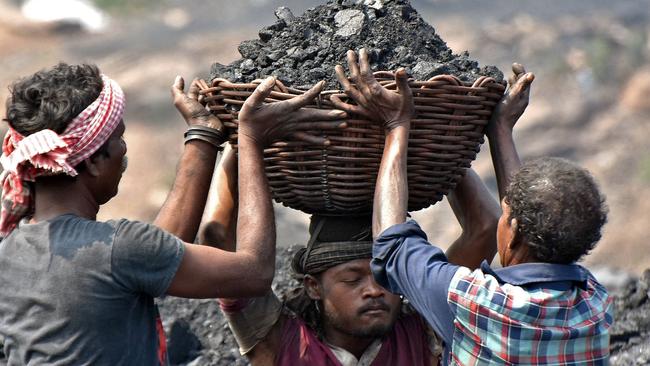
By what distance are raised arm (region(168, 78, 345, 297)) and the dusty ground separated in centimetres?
752

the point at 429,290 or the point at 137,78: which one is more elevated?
the point at 137,78

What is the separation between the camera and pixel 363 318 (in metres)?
4.19

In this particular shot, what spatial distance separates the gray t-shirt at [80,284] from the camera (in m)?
2.98

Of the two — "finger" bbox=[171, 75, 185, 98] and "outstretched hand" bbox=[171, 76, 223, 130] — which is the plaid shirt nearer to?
"outstretched hand" bbox=[171, 76, 223, 130]

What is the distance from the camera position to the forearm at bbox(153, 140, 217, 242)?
3598mm

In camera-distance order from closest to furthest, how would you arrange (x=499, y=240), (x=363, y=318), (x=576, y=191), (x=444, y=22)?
(x=576, y=191)
(x=499, y=240)
(x=363, y=318)
(x=444, y=22)

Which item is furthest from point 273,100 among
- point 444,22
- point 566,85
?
point 444,22

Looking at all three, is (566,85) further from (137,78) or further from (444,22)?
(137,78)

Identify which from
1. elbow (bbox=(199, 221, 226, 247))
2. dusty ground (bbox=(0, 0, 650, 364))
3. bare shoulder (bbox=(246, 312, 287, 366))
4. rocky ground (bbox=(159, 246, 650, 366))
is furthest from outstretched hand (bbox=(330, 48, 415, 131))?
dusty ground (bbox=(0, 0, 650, 364))

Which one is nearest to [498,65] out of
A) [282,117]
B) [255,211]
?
[282,117]

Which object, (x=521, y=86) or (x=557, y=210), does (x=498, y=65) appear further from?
(x=557, y=210)

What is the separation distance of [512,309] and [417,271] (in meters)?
0.31

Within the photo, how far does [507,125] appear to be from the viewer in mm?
3713

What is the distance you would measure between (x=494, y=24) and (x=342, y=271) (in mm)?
13247
